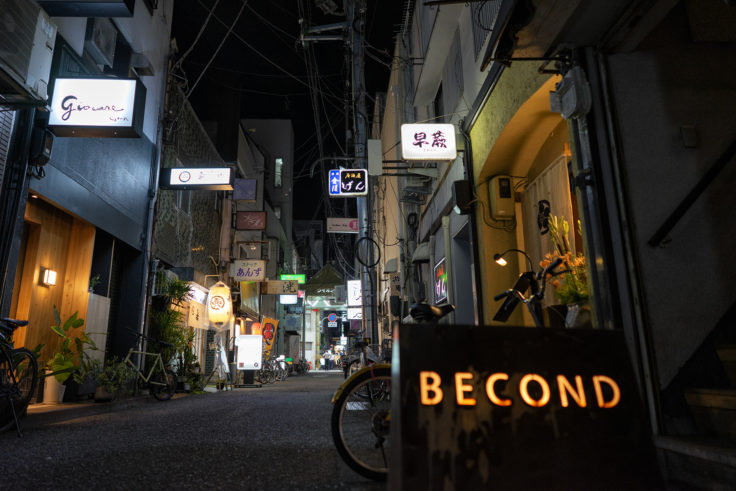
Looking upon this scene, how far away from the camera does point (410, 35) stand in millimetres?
14734

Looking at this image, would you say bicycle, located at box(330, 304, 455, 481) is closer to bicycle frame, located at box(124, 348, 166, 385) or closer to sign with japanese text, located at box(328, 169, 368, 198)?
bicycle frame, located at box(124, 348, 166, 385)

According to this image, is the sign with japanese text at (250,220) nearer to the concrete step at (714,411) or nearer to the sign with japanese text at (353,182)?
the sign with japanese text at (353,182)

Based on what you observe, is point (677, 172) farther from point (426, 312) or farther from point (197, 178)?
point (197, 178)

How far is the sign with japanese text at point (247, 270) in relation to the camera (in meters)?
20.3

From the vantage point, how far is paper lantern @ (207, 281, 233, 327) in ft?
52.8

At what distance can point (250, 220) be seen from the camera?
67.1ft

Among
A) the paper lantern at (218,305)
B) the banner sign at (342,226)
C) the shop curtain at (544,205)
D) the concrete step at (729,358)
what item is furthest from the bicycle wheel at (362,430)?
the banner sign at (342,226)

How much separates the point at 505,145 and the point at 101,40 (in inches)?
324

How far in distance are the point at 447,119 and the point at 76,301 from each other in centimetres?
858

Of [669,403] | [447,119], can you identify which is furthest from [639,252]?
[447,119]

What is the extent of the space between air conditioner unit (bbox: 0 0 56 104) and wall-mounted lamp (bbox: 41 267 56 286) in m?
3.48

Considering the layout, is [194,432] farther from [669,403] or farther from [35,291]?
[35,291]

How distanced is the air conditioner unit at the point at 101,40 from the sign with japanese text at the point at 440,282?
27.1 ft

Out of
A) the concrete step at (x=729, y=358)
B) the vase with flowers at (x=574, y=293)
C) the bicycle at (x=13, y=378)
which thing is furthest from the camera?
the bicycle at (x=13, y=378)
